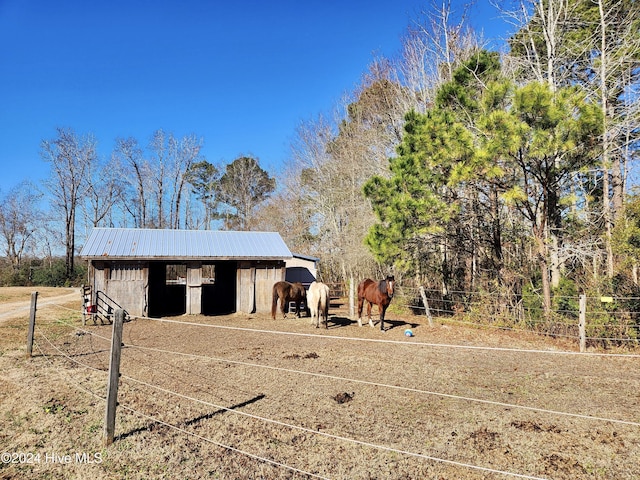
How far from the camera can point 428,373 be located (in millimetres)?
6125

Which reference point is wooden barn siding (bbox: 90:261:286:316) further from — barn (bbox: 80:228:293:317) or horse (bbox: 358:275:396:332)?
horse (bbox: 358:275:396:332)

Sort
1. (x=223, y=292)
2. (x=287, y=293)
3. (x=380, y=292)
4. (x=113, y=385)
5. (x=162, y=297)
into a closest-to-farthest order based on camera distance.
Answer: (x=113, y=385), (x=380, y=292), (x=287, y=293), (x=162, y=297), (x=223, y=292)

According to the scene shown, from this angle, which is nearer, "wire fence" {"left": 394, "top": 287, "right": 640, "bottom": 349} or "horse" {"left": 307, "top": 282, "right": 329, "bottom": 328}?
"wire fence" {"left": 394, "top": 287, "right": 640, "bottom": 349}

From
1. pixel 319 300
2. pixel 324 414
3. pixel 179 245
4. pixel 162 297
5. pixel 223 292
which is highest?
pixel 179 245

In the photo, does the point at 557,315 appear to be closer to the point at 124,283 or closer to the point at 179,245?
the point at 179,245

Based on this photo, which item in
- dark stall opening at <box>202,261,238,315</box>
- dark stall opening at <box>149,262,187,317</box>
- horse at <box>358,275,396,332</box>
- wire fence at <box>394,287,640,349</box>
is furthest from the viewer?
dark stall opening at <box>202,261,238,315</box>

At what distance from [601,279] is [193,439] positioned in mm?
9136

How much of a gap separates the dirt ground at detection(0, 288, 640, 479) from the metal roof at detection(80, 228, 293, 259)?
539 centimetres

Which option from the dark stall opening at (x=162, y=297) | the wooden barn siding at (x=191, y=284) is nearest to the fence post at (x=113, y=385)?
the wooden barn siding at (x=191, y=284)

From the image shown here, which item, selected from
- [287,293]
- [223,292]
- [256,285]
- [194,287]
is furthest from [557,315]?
[223,292]

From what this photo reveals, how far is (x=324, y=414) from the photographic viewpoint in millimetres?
4277

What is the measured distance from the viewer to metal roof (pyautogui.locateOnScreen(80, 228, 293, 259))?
12.8 meters

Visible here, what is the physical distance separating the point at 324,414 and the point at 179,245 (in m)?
11.3

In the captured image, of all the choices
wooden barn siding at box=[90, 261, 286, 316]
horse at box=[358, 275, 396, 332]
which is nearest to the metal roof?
wooden barn siding at box=[90, 261, 286, 316]
